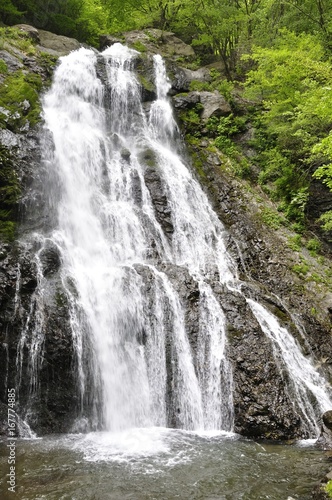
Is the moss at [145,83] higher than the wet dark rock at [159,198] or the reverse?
higher

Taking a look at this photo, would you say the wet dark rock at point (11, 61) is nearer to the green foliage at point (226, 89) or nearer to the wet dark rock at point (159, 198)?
the wet dark rock at point (159, 198)

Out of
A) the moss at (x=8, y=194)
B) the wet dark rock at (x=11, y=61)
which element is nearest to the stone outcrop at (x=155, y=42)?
the wet dark rock at (x=11, y=61)

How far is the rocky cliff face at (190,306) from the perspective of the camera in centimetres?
918

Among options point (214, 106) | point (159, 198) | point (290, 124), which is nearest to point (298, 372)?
point (159, 198)

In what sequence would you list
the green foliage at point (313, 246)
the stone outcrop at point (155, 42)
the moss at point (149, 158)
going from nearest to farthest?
the green foliage at point (313, 246), the moss at point (149, 158), the stone outcrop at point (155, 42)

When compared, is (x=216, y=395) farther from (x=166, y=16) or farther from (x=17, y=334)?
(x=166, y=16)

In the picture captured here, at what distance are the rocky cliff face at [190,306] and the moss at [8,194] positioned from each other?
21 centimetres

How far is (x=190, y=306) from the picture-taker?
11.3 m

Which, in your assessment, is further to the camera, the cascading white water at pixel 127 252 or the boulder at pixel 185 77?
the boulder at pixel 185 77

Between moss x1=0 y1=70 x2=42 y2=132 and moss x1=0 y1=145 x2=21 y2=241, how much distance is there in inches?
77.0

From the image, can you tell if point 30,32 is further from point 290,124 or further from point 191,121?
point 290,124

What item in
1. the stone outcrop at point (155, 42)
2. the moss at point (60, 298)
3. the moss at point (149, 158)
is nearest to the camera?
the moss at point (60, 298)

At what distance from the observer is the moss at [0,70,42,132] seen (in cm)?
1447

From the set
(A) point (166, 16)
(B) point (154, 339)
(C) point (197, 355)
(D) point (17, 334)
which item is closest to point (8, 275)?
(D) point (17, 334)
